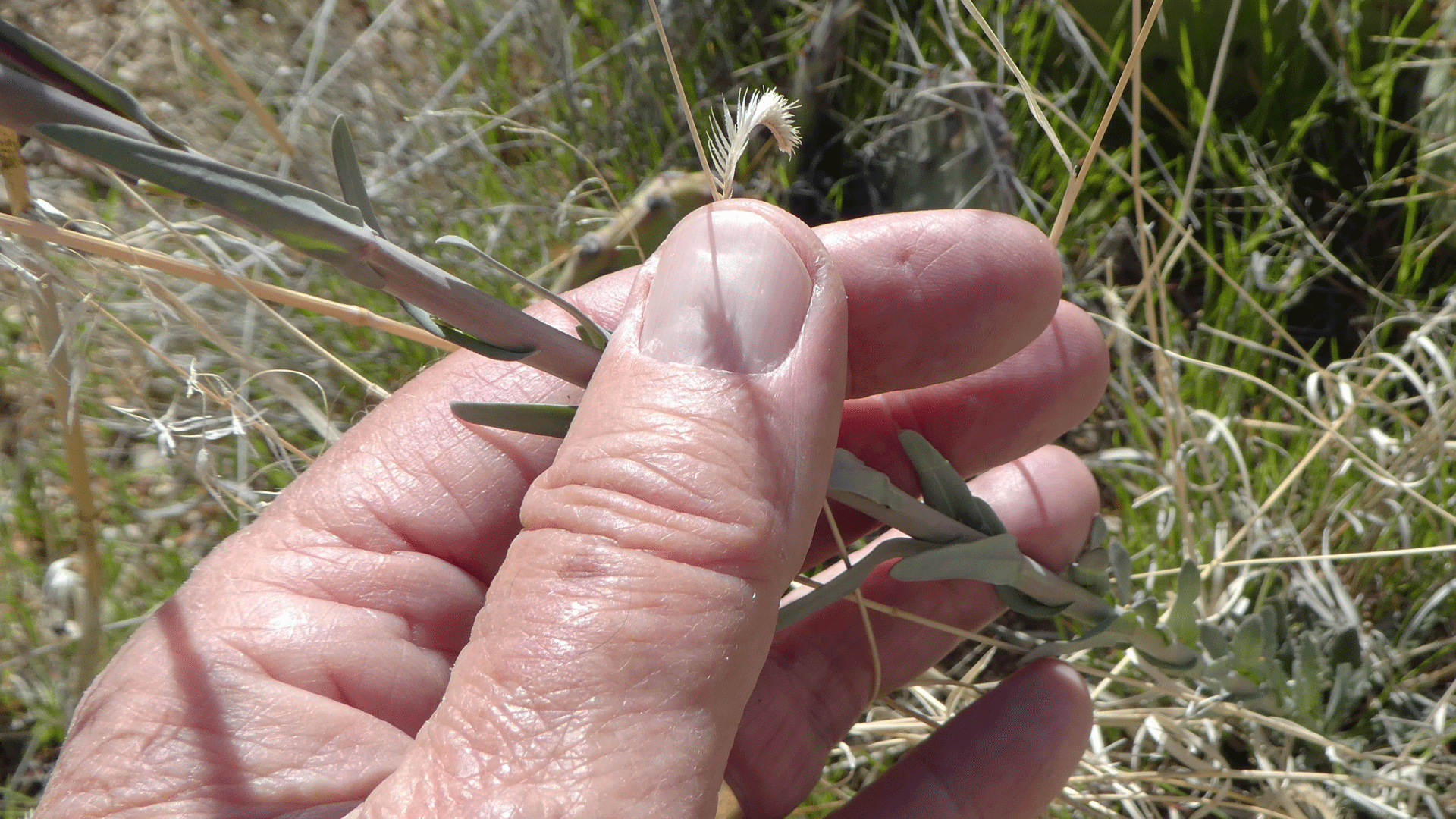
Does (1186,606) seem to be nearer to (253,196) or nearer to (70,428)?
(253,196)

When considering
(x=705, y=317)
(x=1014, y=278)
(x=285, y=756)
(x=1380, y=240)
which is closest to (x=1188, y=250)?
(x=1380, y=240)

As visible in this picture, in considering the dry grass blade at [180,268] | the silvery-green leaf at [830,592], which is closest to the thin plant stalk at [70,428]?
the dry grass blade at [180,268]

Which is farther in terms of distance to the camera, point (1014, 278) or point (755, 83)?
point (755, 83)

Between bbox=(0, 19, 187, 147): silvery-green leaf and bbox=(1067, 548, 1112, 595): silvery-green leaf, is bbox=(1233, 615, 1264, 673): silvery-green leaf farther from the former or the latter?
bbox=(0, 19, 187, 147): silvery-green leaf

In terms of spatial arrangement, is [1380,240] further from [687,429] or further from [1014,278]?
[687,429]

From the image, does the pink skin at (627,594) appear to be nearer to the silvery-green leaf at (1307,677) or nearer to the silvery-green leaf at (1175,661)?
the silvery-green leaf at (1175,661)

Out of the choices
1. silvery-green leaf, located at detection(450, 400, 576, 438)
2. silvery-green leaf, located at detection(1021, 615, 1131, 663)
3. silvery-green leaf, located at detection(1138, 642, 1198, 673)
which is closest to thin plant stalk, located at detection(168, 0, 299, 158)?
silvery-green leaf, located at detection(450, 400, 576, 438)

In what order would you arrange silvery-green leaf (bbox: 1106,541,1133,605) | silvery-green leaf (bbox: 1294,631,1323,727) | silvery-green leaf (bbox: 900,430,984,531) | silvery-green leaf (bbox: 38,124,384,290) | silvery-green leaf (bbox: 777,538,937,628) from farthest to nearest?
silvery-green leaf (bbox: 1294,631,1323,727) → silvery-green leaf (bbox: 1106,541,1133,605) → silvery-green leaf (bbox: 900,430,984,531) → silvery-green leaf (bbox: 777,538,937,628) → silvery-green leaf (bbox: 38,124,384,290)
